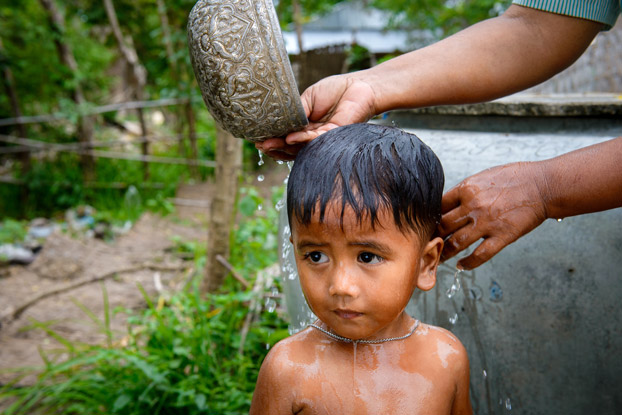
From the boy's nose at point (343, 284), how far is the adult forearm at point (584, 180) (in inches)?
21.6

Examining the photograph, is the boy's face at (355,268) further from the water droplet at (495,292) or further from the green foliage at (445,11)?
the green foliage at (445,11)

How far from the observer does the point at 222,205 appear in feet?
10.4

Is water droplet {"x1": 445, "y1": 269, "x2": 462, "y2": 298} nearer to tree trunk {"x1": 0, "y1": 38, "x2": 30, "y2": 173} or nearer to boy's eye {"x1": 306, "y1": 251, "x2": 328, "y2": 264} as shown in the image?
boy's eye {"x1": 306, "y1": 251, "x2": 328, "y2": 264}

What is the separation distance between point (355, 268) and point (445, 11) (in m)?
7.26

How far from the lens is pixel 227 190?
313 centimetres

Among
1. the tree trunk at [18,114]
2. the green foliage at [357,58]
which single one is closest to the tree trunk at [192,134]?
the tree trunk at [18,114]

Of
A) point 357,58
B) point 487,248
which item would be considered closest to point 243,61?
point 487,248

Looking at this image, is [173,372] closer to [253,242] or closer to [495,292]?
[253,242]

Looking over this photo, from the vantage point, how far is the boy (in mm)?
1195

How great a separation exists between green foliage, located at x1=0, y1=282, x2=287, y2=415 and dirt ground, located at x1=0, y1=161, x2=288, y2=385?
38 cm

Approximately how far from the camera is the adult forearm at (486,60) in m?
1.64

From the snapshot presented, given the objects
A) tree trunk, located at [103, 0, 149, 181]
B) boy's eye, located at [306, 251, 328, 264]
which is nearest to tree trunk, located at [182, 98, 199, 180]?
tree trunk, located at [103, 0, 149, 181]

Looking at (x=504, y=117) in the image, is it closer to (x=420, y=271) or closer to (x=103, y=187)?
(x=420, y=271)

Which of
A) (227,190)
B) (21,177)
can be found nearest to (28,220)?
(21,177)
